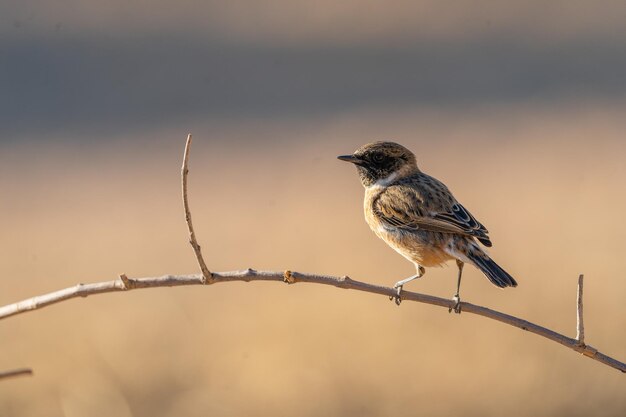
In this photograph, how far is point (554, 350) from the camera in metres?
9.14

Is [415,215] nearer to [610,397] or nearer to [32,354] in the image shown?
[610,397]

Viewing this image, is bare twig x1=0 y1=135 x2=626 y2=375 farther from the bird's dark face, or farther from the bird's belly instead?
the bird's dark face

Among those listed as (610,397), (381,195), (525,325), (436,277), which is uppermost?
(436,277)

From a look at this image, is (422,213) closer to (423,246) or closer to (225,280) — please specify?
(423,246)

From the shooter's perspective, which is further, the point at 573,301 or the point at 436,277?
the point at 436,277

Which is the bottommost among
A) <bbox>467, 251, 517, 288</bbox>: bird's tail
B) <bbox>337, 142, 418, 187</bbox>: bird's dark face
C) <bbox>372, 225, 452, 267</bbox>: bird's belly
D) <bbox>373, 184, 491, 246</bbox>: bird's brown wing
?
<bbox>467, 251, 517, 288</bbox>: bird's tail

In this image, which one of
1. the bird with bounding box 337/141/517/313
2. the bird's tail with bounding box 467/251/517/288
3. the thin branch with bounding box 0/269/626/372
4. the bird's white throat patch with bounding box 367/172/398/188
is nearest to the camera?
the thin branch with bounding box 0/269/626/372

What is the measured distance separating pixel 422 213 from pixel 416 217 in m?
0.08

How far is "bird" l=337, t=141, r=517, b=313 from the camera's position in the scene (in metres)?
6.08

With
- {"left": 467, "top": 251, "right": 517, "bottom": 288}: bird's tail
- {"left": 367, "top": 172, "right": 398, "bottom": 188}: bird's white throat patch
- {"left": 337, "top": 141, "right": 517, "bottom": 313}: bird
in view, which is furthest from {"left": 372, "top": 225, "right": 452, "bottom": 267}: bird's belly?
{"left": 367, "top": 172, "right": 398, "bottom": 188}: bird's white throat patch

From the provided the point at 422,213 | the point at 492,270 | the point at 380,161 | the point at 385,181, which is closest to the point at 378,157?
the point at 380,161

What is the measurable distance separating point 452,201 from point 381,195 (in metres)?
0.52

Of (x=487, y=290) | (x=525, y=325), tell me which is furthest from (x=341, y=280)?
(x=487, y=290)

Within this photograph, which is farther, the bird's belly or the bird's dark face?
the bird's dark face
